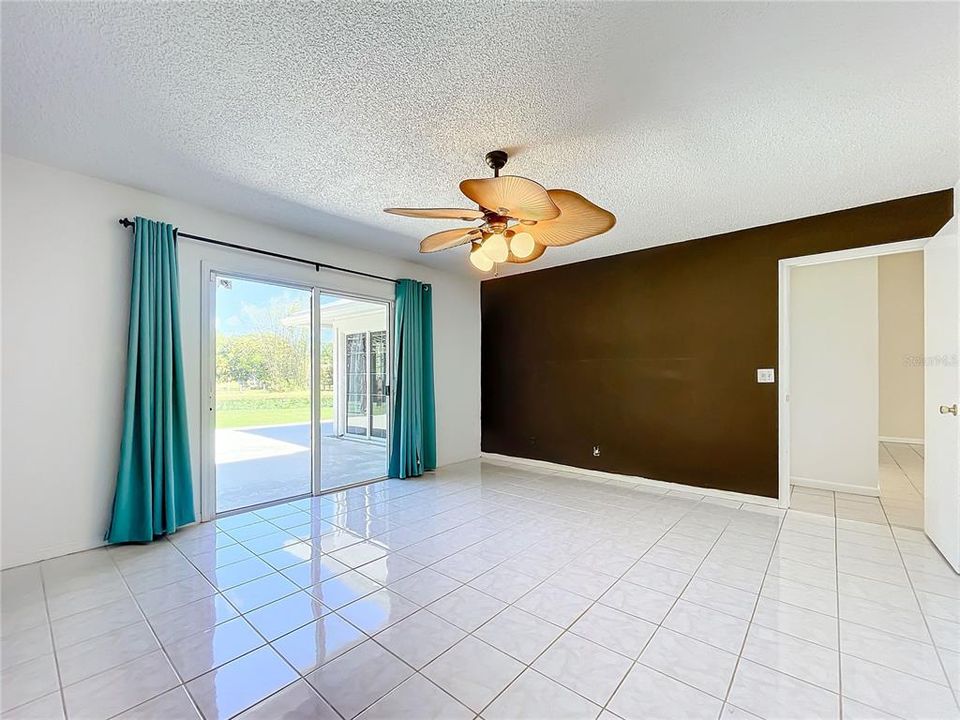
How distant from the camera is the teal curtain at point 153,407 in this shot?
2932 millimetres

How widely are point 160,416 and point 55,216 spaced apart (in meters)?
1.50

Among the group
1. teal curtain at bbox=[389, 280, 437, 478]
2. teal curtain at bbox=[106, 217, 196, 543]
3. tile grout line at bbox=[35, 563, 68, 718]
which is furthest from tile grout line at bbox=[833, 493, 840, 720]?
teal curtain at bbox=[106, 217, 196, 543]

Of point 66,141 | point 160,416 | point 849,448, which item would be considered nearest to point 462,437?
point 160,416

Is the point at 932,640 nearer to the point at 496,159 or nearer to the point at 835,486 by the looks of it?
the point at 835,486

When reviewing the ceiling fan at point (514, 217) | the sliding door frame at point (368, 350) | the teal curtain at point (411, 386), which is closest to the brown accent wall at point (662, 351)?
the teal curtain at point (411, 386)

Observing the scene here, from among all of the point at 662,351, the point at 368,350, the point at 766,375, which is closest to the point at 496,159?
the point at 662,351

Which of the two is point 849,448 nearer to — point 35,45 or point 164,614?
point 164,614

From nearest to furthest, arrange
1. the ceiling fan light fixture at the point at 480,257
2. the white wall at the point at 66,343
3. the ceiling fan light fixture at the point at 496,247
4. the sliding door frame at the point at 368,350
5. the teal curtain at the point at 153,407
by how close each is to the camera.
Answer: the ceiling fan light fixture at the point at 496,247 → the ceiling fan light fixture at the point at 480,257 → the white wall at the point at 66,343 → the teal curtain at the point at 153,407 → the sliding door frame at the point at 368,350

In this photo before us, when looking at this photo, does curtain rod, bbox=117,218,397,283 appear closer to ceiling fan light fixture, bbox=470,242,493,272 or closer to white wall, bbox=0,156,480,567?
white wall, bbox=0,156,480,567

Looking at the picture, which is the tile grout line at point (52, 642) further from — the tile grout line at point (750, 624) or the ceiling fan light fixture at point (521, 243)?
the ceiling fan light fixture at point (521, 243)

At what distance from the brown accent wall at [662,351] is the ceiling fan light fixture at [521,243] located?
2682 millimetres

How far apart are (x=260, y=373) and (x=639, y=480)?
4127 mm

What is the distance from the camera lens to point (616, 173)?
2.81 metres

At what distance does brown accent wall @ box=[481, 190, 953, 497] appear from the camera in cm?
378
